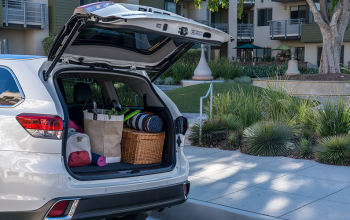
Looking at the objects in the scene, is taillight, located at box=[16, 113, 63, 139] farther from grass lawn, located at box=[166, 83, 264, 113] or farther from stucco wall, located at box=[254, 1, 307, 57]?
stucco wall, located at box=[254, 1, 307, 57]

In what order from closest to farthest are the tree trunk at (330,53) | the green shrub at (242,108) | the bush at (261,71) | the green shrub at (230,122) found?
the green shrub at (230,122)
the green shrub at (242,108)
the tree trunk at (330,53)
the bush at (261,71)

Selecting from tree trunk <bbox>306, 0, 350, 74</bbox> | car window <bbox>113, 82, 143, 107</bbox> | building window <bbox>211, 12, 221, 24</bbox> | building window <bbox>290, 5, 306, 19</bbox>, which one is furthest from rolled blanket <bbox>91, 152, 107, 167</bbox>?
building window <bbox>211, 12, 221, 24</bbox>

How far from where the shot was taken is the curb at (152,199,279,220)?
4.49 metres

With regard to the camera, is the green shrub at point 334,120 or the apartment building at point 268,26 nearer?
the green shrub at point 334,120

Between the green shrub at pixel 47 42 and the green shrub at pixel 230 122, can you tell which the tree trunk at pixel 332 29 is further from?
the green shrub at pixel 47 42

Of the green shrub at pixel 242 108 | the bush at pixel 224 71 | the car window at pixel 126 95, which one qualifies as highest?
the bush at pixel 224 71

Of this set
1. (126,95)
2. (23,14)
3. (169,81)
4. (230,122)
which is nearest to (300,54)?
(169,81)

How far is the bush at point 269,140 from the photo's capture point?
24.8ft

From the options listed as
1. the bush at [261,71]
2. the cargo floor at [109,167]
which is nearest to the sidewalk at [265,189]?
the cargo floor at [109,167]

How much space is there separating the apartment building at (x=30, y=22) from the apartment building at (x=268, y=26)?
9.92 meters

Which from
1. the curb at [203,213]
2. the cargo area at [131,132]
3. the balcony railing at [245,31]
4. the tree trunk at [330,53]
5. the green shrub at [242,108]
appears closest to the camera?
the cargo area at [131,132]

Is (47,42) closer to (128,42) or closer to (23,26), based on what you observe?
(23,26)

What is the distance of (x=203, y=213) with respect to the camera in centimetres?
480

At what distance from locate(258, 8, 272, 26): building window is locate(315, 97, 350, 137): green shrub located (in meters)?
32.6
